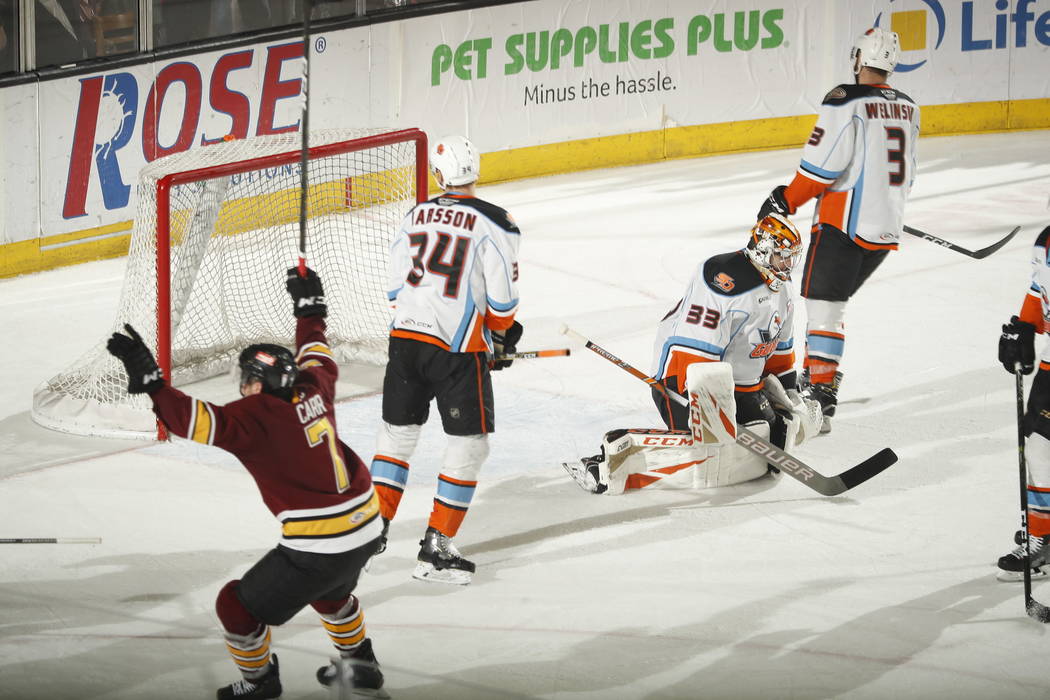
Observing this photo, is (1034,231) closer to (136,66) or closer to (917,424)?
(917,424)

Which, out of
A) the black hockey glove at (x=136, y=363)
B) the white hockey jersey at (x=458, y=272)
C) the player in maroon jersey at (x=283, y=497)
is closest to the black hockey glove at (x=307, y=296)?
the player in maroon jersey at (x=283, y=497)

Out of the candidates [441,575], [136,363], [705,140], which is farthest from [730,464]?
[705,140]

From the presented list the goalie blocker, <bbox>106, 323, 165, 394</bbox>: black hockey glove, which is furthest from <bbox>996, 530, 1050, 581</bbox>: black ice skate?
<bbox>106, 323, 165, 394</bbox>: black hockey glove

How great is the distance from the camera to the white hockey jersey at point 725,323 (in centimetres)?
463

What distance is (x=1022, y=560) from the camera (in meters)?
4.05

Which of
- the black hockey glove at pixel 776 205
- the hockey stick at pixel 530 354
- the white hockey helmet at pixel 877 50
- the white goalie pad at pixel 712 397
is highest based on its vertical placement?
the white hockey helmet at pixel 877 50

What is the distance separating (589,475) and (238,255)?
2.37 meters

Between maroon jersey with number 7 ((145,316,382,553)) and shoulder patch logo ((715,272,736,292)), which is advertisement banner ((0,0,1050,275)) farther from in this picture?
maroon jersey with number 7 ((145,316,382,553))

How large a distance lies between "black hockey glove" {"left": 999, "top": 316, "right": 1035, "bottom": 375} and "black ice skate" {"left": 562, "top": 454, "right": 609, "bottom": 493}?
143 cm

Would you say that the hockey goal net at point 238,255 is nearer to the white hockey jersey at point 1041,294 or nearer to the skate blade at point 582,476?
the skate blade at point 582,476

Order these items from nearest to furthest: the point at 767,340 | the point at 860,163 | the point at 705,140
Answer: the point at 767,340 → the point at 860,163 → the point at 705,140

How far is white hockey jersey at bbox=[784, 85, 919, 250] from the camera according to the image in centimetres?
548

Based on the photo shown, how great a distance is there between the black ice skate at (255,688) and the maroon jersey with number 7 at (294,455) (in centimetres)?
35

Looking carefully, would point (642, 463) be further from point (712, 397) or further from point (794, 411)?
point (794, 411)
